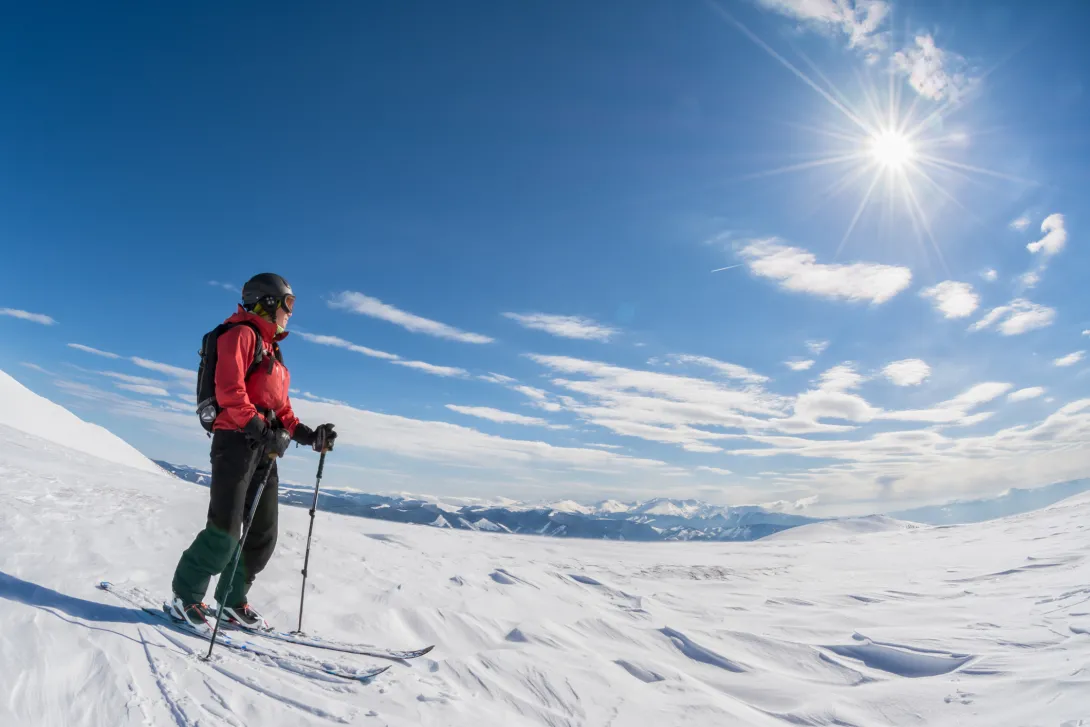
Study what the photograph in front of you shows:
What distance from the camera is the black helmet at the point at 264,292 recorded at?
454 cm

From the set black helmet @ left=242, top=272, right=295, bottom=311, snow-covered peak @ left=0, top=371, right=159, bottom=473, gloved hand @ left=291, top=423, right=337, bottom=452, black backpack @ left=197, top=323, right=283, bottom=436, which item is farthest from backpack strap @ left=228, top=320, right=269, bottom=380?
snow-covered peak @ left=0, top=371, right=159, bottom=473

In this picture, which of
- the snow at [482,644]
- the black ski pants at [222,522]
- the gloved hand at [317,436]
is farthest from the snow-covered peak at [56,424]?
the black ski pants at [222,522]

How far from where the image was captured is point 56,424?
27.1 m

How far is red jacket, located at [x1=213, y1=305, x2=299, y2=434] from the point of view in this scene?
3961mm

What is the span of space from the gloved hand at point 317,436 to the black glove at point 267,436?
47cm

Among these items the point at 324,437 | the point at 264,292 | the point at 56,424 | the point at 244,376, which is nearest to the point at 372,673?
the point at 324,437

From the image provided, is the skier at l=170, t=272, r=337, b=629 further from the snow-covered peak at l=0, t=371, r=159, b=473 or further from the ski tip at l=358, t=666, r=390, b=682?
the snow-covered peak at l=0, t=371, r=159, b=473

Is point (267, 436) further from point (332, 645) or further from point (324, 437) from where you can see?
point (332, 645)

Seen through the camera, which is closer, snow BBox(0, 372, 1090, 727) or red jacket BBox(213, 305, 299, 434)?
snow BBox(0, 372, 1090, 727)

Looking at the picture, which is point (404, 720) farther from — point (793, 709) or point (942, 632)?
point (942, 632)

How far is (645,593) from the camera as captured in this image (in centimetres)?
1032

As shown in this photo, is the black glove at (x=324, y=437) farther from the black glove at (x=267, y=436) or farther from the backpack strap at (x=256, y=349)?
the backpack strap at (x=256, y=349)

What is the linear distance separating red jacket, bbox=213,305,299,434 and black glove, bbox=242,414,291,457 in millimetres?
54

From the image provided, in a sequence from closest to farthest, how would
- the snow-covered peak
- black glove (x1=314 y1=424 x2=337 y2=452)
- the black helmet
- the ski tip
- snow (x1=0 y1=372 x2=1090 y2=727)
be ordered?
snow (x1=0 y1=372 x2=1090 y2=727)
the ski tip
the black helmet
black glove (x1=314 y1=424 x2=337 y2=452)
the snow-covered peak
